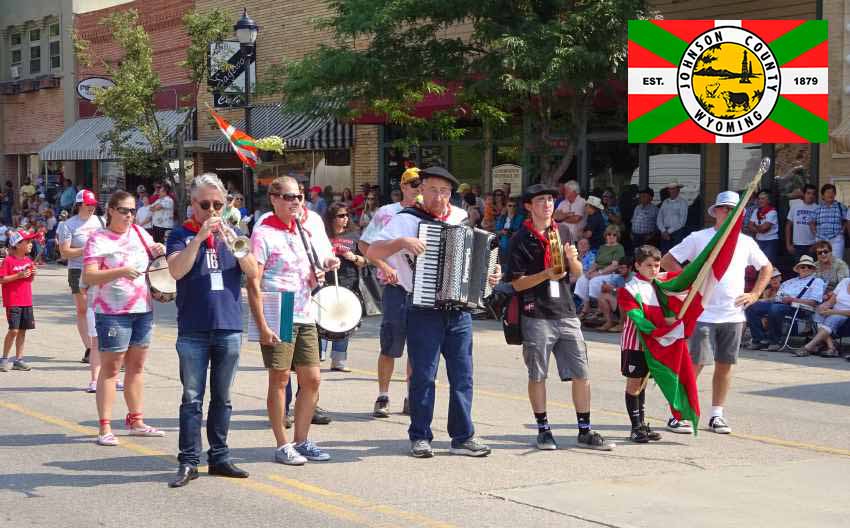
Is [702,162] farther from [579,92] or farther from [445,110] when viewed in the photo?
[445,110]

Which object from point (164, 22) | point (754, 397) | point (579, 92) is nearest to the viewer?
point (754, 397)

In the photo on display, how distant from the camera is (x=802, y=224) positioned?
18422 mm

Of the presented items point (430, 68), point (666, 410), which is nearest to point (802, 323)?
point (666, 410)

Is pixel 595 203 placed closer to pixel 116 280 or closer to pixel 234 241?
pixel 116 280

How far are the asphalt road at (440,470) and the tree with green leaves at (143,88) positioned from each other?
18.6 m

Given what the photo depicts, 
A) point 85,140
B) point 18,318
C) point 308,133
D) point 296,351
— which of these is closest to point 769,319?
point 18,318

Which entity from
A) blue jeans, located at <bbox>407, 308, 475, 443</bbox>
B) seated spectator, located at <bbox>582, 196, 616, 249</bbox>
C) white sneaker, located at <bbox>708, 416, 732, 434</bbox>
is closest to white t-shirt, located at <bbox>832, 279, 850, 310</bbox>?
seated spectator, located at <bbox>582, 196, 616, 249</bbox>

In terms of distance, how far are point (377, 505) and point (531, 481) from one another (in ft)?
3.72

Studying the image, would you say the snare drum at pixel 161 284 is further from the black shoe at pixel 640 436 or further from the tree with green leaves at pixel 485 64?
the tree with green leaves at pixel 485 64

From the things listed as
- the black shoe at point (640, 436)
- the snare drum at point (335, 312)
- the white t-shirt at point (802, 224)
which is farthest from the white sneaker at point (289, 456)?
the white t-shirt at point (802, 224)

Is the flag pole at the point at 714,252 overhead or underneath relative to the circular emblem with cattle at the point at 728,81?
underneath

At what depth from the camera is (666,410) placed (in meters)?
11.0

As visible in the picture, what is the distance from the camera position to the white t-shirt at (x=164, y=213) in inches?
1184

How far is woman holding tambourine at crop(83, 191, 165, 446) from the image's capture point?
357 inches
